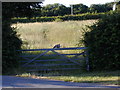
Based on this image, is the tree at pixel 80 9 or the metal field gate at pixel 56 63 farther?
the tree at pixel 80 9

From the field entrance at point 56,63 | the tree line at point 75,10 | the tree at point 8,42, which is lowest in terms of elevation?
the field entrance at point 56,63

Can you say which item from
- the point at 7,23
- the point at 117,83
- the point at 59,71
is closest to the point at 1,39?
the point at 7,23

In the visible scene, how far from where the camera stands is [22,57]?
41.3 ft

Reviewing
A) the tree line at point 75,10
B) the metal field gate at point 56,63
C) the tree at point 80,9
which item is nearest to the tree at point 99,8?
the tree line at point 75,10

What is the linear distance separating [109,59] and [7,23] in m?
5.43

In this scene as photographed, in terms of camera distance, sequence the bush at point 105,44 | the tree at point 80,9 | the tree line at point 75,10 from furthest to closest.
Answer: the tree at point 80,9, the tree line at point 75,10, the bush at point 105,44

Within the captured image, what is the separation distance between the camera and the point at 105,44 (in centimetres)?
1190

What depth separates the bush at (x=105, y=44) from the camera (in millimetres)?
11734

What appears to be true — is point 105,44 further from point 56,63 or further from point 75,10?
point 75,10

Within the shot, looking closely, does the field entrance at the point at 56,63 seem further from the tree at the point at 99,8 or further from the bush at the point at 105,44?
the tree at the point at 99,8

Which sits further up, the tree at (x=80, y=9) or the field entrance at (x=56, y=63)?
the tree at (x=80, y=9)

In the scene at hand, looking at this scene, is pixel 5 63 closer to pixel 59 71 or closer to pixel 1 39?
pixel 1 39

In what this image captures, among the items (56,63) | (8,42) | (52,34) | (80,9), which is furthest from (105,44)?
(80,9)

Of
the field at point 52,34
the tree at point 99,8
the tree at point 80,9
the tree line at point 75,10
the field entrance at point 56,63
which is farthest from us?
the tree at point 80,9
